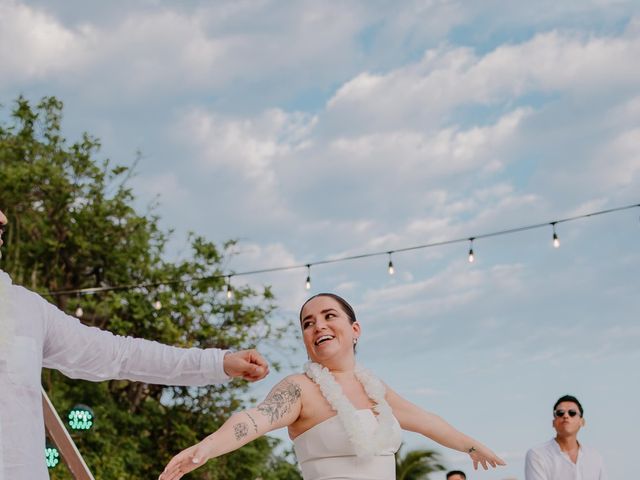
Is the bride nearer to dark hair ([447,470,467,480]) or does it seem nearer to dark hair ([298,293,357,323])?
dark hair ([298,293,357,323])

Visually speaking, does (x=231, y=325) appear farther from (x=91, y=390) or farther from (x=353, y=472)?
(x=353, y=472)

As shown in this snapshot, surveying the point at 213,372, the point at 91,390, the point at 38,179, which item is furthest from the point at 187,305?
the point at 213,372

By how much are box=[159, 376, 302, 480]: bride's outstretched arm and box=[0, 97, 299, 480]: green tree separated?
1272 cm

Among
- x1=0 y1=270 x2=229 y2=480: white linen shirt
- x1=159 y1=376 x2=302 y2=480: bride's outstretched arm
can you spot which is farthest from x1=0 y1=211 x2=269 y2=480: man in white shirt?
x1=159 y1=376 x2=302 y2=480: bride's outstretched arm

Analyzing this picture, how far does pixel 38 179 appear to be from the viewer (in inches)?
636

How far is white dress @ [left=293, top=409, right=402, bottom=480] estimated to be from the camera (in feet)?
10.1

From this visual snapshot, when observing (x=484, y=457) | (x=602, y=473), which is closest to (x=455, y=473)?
(x=602, y=473)

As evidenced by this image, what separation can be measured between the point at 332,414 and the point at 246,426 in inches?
11.8

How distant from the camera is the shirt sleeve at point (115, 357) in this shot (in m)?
3.08

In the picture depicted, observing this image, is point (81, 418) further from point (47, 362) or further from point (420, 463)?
point (420, 463)

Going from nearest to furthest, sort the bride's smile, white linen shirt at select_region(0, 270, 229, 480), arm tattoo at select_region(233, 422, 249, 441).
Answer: white linen shirt at select_region(0, 270, 229, 480)
arm tattoo at select_region(233, 422, 249, 441)
the bride's smile

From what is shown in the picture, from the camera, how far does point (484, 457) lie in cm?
355

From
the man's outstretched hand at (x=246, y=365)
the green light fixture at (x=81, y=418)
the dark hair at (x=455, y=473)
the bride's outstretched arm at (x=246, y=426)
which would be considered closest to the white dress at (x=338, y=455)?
the bride's outstretched arm at (x=246, y=426)

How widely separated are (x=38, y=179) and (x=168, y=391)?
403 centimetres
